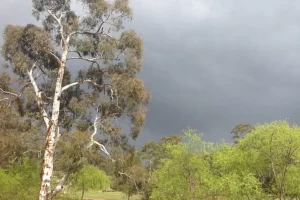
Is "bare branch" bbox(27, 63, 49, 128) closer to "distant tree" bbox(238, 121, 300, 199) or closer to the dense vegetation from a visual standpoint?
the dense vegetation

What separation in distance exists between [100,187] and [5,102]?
3265 centimetres

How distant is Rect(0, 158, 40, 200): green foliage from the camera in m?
24.6

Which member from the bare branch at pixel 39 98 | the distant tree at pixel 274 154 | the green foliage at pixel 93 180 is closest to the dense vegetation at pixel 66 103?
the bare branch at pixel 39 98

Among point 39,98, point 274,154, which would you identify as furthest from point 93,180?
point 39,98

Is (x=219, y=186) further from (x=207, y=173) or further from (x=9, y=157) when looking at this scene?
(x=9, y=157)

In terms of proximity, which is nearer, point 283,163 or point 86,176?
point 283,163

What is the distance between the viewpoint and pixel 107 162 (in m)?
21.9

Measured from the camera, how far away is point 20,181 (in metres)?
25.3

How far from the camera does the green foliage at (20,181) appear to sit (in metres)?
24.6

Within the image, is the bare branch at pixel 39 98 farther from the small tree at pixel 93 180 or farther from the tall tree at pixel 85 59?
the small tree at pixel 93 180

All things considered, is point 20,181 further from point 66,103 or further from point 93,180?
point 93,180

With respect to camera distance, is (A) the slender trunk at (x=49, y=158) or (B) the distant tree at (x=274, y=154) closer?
Answer: (A) the slender trunk at (x=49, y=158)

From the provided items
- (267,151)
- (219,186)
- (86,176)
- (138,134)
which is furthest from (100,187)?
(138,134)

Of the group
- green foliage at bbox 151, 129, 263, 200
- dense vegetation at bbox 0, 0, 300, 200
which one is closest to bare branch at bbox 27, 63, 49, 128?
dense vegetation at bbox 0, 0, 300, 200
